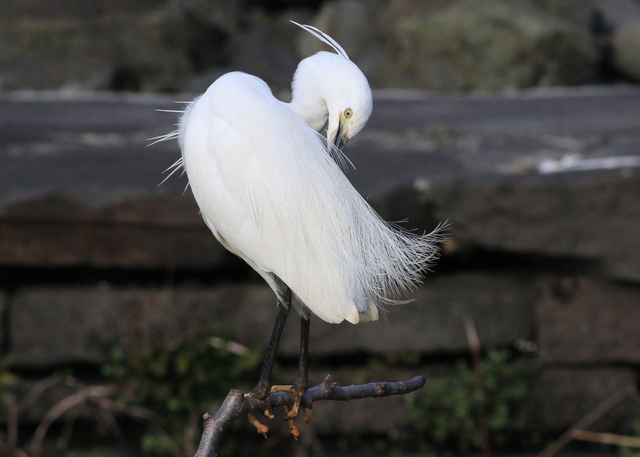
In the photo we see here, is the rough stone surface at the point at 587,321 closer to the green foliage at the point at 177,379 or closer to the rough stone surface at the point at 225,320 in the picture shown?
the rough stone surface at the point at 225,320

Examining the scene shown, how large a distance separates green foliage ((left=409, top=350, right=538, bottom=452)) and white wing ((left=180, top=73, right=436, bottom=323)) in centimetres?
209

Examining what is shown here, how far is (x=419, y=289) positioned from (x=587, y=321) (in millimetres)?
755

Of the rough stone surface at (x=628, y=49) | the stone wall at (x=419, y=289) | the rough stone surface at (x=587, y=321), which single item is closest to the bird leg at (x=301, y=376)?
the stone wall at (x=419, y=289)

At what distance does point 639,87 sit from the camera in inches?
219

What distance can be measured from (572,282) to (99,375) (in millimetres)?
2149

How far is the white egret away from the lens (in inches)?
64.1

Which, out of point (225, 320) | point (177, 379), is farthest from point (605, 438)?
point (177, 379)

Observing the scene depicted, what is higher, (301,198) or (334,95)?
(334,95)

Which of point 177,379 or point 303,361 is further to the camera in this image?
point 177,379

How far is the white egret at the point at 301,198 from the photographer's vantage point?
5.34 ft

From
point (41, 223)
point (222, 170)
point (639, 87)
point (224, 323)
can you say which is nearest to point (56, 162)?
point (41, 223)

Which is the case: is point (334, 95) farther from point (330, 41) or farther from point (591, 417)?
point (591, 417)

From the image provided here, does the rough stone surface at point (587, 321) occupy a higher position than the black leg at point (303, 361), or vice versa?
the black leg at point (303, 361)

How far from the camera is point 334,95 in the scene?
167cm
